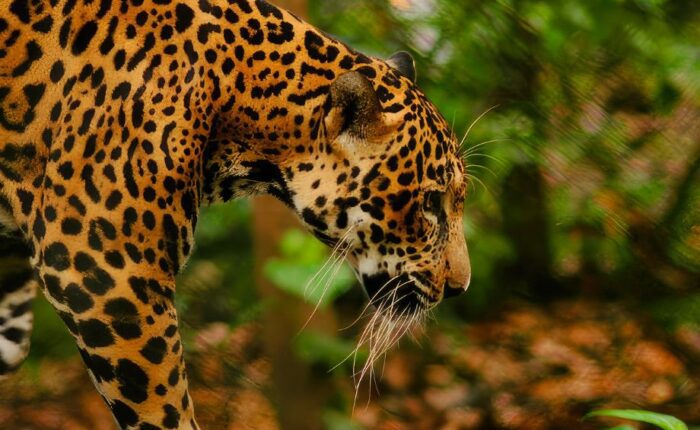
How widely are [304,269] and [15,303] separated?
3.96ft

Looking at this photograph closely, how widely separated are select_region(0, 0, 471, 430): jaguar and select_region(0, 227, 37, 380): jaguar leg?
21 centimetres

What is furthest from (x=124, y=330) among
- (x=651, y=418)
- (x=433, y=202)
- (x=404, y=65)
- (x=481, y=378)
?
(x=481, y=378)

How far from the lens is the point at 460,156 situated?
14.6ft

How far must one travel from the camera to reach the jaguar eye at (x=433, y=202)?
4266mm

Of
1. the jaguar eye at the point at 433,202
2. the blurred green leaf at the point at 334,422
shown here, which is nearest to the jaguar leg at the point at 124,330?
the blurred green leaf at the point at 334,422

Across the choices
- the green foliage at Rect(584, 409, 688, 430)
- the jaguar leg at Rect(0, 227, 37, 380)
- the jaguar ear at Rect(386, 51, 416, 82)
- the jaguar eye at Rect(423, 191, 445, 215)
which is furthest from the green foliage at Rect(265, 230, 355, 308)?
the green foliage at Rect(584, 409, 688, 430)

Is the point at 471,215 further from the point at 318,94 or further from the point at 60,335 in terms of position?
the point at 318,94

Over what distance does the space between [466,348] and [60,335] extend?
2437mm

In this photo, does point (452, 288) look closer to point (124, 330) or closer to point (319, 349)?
point (319, 349)

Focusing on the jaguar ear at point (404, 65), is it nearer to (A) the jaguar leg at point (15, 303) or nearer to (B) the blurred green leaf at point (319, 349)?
(B) the blurred green leaf at point (319, 349)

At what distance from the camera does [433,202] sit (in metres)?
4.31

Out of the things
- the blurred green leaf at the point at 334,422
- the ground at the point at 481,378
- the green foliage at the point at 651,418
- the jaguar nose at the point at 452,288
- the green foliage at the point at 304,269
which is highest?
the green foliage at the point at 651,418

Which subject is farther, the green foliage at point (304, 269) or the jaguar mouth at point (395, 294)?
the jaguar mouth at point (395, 294)

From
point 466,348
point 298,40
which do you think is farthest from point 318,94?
point 466,348
